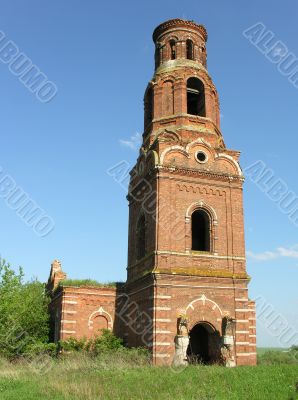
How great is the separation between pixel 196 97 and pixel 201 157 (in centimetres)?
501

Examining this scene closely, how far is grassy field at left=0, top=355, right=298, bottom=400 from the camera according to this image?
46.0ft

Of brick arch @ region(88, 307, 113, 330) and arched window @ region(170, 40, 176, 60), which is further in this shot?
arched window @ region(170, 40, 176, 60)

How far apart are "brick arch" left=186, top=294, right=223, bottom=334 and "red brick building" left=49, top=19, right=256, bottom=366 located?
4 centimetres

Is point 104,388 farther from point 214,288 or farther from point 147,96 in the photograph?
point 147,96

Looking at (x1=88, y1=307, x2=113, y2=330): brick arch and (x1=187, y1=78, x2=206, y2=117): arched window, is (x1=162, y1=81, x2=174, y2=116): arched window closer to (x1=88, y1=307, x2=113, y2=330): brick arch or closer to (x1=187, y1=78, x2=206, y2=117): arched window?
(x1=187, y1=78, x2=206, y2=117): arched window

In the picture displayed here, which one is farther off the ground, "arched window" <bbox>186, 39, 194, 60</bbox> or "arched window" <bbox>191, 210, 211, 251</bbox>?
"arched window" <bbox>186, 39, 194, 60</bbox>

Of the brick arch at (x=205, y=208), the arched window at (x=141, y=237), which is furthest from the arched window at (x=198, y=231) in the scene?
the arched window at (x=141, y=237)

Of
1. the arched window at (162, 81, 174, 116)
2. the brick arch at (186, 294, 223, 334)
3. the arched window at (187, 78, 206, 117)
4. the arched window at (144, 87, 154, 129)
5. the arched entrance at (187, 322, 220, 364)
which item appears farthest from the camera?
the arched window at (144, 87, 154, 129)

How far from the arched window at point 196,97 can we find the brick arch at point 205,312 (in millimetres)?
10483

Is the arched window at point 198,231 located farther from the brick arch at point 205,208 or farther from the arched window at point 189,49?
the arched window at point 189,49

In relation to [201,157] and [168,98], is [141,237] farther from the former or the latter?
[168,98]

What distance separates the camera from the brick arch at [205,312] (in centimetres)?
2061

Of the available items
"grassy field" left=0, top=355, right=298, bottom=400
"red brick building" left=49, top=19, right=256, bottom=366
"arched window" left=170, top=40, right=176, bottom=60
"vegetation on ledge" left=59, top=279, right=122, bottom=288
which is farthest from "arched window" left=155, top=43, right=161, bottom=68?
"grassy field" left=0, top=355, right=298, bottom=400

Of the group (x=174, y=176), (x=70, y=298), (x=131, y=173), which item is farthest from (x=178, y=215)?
(x=70, y=298)
